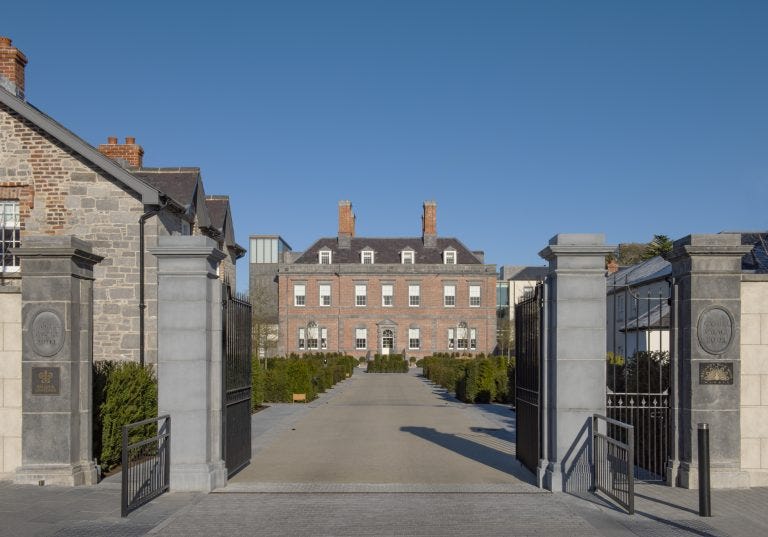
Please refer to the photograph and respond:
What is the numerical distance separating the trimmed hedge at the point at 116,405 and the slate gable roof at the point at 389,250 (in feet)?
197

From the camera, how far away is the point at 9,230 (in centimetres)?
1922

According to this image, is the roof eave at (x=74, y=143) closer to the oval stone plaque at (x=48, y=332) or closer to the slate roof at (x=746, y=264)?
the oval stone plaque at (x=48, y=332)

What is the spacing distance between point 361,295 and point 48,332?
6225 centimetres

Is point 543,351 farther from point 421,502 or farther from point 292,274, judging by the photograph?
point 292,274

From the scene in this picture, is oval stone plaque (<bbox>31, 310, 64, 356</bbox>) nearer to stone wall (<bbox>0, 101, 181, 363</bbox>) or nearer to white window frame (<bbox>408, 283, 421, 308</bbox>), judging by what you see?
stone wall (<bbox>0, 101, 181, 363</bbox>)

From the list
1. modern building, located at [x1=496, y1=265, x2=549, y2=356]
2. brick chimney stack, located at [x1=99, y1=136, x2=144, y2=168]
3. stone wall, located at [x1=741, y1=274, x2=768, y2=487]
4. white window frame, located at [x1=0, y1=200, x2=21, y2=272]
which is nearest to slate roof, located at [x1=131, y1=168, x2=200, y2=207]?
brick chimney stack, located at [x1=99, y1=136, x2=144, y2=168]

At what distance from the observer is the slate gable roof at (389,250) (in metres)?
73.7

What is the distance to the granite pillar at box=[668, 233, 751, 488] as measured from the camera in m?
10.4

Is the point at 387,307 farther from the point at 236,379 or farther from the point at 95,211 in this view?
the point at 236,379

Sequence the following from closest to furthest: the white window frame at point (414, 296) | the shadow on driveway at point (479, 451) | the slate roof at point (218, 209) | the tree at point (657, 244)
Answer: the shadow on driveway at point (479, 451), the slate roof at point (218, 209), the tree at point (657, 244), the white window frame at point (414, 296)

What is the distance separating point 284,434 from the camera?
17.0m

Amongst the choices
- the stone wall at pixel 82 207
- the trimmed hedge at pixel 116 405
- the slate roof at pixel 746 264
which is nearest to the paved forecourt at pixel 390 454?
the trimmed hedge at pixel 116 405

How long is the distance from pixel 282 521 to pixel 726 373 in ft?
20.8

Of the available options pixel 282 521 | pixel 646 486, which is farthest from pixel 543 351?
pixel 282 521
